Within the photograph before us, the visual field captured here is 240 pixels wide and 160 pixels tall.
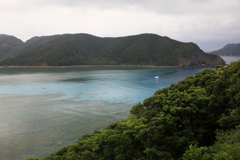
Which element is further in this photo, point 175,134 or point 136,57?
point 136,57

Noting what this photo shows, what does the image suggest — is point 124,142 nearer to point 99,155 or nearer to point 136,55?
point 99,155

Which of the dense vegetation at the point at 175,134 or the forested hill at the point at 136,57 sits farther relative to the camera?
the forested hill at the point at 136,57

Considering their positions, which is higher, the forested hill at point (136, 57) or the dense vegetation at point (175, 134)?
the forested hill at point (136, 57)

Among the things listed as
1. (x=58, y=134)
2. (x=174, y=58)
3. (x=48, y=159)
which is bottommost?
(x=58, y=134)

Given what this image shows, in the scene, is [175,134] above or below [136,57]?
below

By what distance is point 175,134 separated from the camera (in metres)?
12.6

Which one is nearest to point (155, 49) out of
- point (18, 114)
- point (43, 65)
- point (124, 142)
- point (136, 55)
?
point (136, 55)

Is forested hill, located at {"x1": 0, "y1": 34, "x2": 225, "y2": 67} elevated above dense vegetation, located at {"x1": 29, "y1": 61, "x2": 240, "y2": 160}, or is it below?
above

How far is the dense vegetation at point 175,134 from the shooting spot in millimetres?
10461

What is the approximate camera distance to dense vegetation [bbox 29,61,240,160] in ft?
34.3

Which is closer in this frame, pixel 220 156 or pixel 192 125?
pixel 220 156

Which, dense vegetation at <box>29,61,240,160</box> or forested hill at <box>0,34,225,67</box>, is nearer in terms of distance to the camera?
dense vegetation at <box>29,61,240,160</box>

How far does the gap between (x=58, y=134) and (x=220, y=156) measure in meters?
17.8

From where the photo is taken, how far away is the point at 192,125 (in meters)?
14.1
